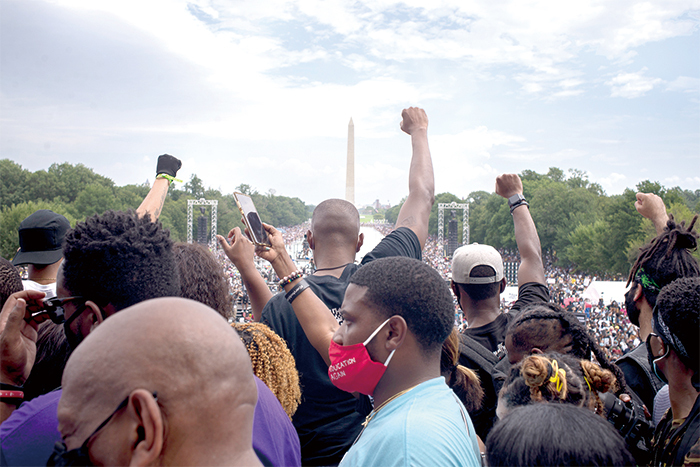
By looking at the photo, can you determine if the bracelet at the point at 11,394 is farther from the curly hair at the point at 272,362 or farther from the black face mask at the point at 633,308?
Result: the black face mask at the point at 633,308

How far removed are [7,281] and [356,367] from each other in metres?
2.24

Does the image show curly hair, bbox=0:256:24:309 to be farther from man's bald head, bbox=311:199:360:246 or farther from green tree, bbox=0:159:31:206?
green tree, bbox=0:159:31:206

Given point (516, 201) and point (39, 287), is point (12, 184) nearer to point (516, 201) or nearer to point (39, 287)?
point (39, 287)

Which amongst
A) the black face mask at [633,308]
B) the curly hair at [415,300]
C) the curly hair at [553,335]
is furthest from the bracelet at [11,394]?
the black face mask at [633,308]

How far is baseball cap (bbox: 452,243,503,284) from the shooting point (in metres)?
3.28

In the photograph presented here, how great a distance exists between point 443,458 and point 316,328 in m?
1.02

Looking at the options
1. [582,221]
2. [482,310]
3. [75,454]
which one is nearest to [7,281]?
[75,454]

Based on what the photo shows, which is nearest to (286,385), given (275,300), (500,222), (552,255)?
(275,300)

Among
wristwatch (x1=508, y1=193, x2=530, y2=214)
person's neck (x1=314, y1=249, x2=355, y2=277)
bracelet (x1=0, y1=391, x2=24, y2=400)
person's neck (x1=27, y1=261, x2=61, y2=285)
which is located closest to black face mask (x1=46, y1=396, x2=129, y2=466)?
bracelet (x1=0, y1=391, x2=24, y2=400)

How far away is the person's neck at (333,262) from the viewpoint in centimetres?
302

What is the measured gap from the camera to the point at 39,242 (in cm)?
368

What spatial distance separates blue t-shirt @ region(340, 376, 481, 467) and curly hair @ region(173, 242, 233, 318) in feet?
3.81

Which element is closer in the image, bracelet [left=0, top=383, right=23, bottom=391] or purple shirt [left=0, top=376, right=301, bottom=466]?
purple shirt [left=0, top=376, right=301, bottom=466]

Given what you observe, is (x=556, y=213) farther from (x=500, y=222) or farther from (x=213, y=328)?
(x=213, y=328)
